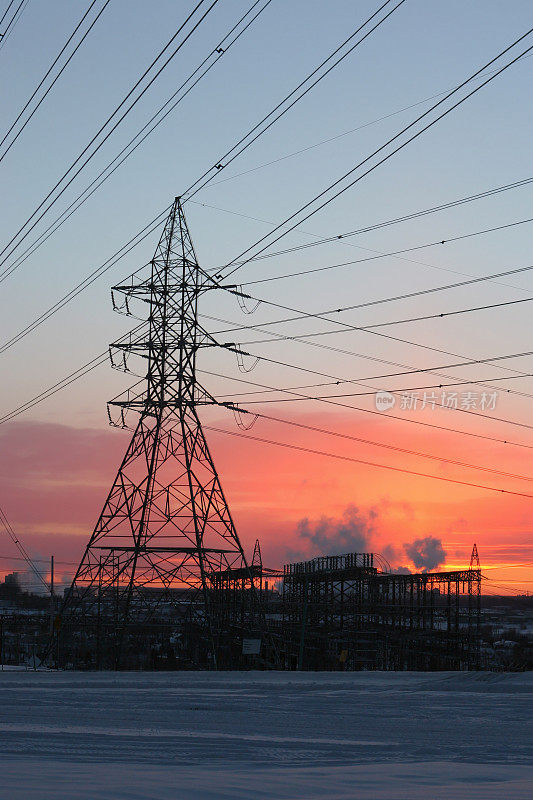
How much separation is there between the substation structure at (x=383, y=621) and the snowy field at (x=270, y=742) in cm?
3312

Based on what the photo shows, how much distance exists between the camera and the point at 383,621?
5678 cm

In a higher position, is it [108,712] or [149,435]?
[149,435]

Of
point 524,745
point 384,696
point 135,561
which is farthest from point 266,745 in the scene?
point 135,561

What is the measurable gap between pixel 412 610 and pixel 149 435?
80.6 ft

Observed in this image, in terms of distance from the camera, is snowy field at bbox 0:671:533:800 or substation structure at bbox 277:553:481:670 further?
substation structure at bbox 277:553:481:670

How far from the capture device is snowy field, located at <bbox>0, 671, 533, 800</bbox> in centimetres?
773

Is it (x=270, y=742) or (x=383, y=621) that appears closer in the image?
(x=270, y=742)

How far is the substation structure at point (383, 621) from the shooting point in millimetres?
53625

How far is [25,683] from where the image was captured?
23.1 m

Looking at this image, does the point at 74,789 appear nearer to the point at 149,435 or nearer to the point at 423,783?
the point at 423,783

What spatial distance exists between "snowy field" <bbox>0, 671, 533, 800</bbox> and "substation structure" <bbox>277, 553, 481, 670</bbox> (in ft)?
109

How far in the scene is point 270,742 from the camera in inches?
435

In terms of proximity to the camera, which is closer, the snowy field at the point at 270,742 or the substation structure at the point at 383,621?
the snowy field at the point at 270,742

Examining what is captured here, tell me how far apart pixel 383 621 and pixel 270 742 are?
47107mm
